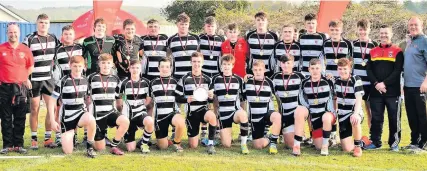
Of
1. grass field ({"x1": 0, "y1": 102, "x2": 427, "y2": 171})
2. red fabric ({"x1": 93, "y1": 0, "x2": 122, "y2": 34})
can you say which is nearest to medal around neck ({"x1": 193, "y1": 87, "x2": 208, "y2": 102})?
grass field ({"x1": 0, "y1": 102, "x2": 427, "y2": 171})

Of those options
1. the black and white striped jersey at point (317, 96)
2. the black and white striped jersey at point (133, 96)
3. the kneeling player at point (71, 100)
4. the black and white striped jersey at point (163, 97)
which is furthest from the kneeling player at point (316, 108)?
the kneeling player at point (71, 100)

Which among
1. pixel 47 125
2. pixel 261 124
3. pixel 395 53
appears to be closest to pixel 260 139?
pixel 261 124

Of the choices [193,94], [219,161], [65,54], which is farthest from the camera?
[65,54]

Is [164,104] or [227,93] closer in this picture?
[164,104]

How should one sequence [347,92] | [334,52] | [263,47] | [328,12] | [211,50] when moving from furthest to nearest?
[328,12]
[211,50]
[263,47]
[334,52]
[347,92]

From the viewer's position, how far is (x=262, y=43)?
761 centimetres

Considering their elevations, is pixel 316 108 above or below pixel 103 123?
above

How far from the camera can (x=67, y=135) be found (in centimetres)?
669

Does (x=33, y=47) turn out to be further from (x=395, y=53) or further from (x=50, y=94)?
(x=395, y=53)

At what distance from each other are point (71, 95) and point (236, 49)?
2.54m

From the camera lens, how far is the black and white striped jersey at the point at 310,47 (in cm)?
748

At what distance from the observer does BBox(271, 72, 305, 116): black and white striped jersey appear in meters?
6.97

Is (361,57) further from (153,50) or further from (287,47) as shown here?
(153,50)

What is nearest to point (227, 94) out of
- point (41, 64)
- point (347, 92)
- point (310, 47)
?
point (310, 47)
